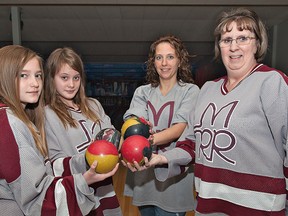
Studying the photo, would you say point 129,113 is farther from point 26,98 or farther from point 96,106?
point 26,98

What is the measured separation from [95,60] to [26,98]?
5.25 metres

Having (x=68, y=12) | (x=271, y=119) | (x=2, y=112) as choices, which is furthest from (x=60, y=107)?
(x=68, y=12)

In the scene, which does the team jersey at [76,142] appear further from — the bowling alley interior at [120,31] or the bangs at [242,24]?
the bowling alley interior at [120,31]

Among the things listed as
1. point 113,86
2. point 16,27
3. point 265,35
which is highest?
point 16,27

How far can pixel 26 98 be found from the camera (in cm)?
97

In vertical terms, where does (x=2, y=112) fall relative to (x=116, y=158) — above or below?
above

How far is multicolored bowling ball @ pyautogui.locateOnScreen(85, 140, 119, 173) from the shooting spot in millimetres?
961

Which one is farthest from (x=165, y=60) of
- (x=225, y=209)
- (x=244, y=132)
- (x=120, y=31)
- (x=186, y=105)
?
(x=120, y=31)

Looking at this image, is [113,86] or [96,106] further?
[113,86]

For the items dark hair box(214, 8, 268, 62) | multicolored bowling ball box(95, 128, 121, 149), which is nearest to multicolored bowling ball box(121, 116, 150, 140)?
multicolored bowling ball box(95, 128, 121, 149)

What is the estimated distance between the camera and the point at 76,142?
1146mm

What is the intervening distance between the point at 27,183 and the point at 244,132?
2.02 ft

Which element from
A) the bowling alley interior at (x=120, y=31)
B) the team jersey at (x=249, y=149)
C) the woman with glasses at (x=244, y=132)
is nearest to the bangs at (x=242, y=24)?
the woman with glasses at (x=244, y=132)

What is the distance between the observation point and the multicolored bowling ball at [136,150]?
106cm
